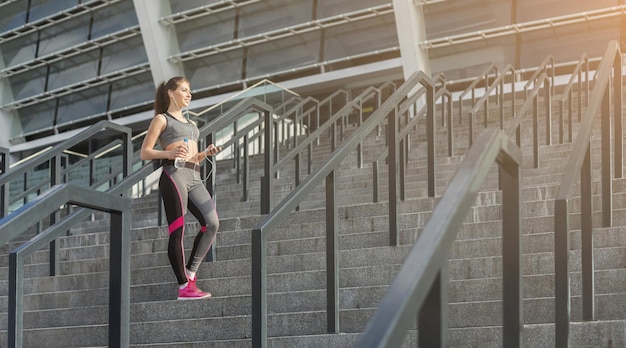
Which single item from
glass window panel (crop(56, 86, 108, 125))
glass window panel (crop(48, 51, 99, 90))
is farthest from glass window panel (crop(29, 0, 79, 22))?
glass window panel (crop(56, 86, 108, 125))

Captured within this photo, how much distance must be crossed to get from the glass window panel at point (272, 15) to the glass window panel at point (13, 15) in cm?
Answer: 750

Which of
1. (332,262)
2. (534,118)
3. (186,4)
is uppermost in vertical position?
(186,4)

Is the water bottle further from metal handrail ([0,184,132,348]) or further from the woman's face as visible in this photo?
metal handrail ([0,184,132,348])

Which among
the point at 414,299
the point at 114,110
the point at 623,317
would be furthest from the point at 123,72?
the point at 414,299

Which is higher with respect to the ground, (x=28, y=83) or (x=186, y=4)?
(x=186, y=4)

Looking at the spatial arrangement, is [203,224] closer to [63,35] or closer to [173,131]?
[173,131]

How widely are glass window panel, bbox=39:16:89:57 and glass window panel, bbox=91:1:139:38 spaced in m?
0.40

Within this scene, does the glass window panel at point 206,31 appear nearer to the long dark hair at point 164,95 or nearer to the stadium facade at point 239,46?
the stadium facade at point 239,46

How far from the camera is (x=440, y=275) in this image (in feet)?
7.30

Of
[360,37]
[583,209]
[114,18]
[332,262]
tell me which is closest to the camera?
[583,209]

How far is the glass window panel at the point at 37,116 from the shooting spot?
90.2ft

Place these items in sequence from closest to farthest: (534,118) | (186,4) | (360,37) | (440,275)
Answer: (440,275), (534,118), (360,37), (186,4)

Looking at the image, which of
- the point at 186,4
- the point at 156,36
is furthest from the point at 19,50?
the point at 186,4

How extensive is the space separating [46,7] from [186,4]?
16.7ft
